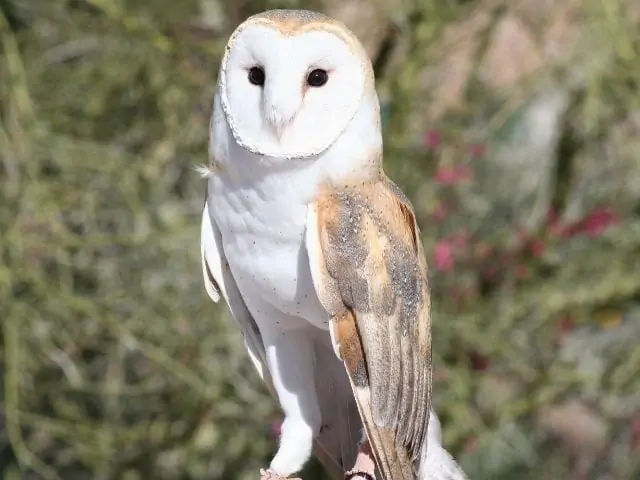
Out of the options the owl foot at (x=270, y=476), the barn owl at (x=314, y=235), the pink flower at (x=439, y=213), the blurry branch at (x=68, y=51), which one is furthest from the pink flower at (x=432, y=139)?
the owl foot at (x=270, y=476)

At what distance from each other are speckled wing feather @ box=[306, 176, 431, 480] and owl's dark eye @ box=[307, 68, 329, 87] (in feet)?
0.31

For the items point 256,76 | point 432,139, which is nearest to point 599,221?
Result: point 432,139

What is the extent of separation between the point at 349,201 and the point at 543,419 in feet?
5.91

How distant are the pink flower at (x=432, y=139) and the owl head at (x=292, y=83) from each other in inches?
41.4

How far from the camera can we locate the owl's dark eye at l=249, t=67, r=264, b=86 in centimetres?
77

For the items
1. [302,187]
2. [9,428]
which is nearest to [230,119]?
[302,187]

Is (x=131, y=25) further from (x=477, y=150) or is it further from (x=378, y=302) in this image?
(x=378, y=302)

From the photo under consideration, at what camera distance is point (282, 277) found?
81 cm

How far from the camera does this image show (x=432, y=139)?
1.82 m

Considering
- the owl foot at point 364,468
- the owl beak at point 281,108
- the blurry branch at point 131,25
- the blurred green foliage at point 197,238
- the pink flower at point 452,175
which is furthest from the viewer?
the pink flower at point 452,175

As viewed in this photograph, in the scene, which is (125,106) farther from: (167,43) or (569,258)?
(569,258)

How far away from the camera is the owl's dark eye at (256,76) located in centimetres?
77

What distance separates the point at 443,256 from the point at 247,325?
974 millimetres

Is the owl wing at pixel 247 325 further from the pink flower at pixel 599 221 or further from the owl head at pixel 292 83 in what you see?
the pink flower at pixel 599 221
